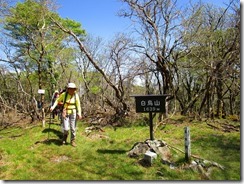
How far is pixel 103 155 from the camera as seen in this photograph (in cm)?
561

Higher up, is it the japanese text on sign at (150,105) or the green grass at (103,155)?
the japanese text on sign at (150,105)

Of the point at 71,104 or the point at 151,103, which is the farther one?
the point at 71,104

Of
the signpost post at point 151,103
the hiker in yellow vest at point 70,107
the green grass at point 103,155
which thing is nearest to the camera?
the green grass at point 103,155

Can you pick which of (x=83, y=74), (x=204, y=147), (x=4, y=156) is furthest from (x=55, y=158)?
(x=83, y=74)

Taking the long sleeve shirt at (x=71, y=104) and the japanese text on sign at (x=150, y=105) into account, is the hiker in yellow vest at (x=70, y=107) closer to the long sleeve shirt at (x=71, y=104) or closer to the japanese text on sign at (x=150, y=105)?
the long sleeve shirt at (x=71, y=104)

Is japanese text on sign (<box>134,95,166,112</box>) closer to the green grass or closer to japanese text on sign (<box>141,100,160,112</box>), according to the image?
japanese text on sign (<box>141,100,160,112</box>)

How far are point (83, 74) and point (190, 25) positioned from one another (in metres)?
13.7

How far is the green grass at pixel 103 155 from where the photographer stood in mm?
4477

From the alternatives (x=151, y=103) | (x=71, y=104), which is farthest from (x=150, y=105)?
(x=71, y=104)

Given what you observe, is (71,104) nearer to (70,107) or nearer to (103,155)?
(70,107)

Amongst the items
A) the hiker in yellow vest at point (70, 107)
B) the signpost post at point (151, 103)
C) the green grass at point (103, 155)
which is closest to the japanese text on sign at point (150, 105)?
the signpost post at point (151, 103)

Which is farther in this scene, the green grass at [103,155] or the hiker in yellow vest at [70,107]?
the hiker in yellow vest at [70,107]

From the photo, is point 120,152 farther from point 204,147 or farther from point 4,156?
point 4,156

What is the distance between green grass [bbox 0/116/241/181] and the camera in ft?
14.7
